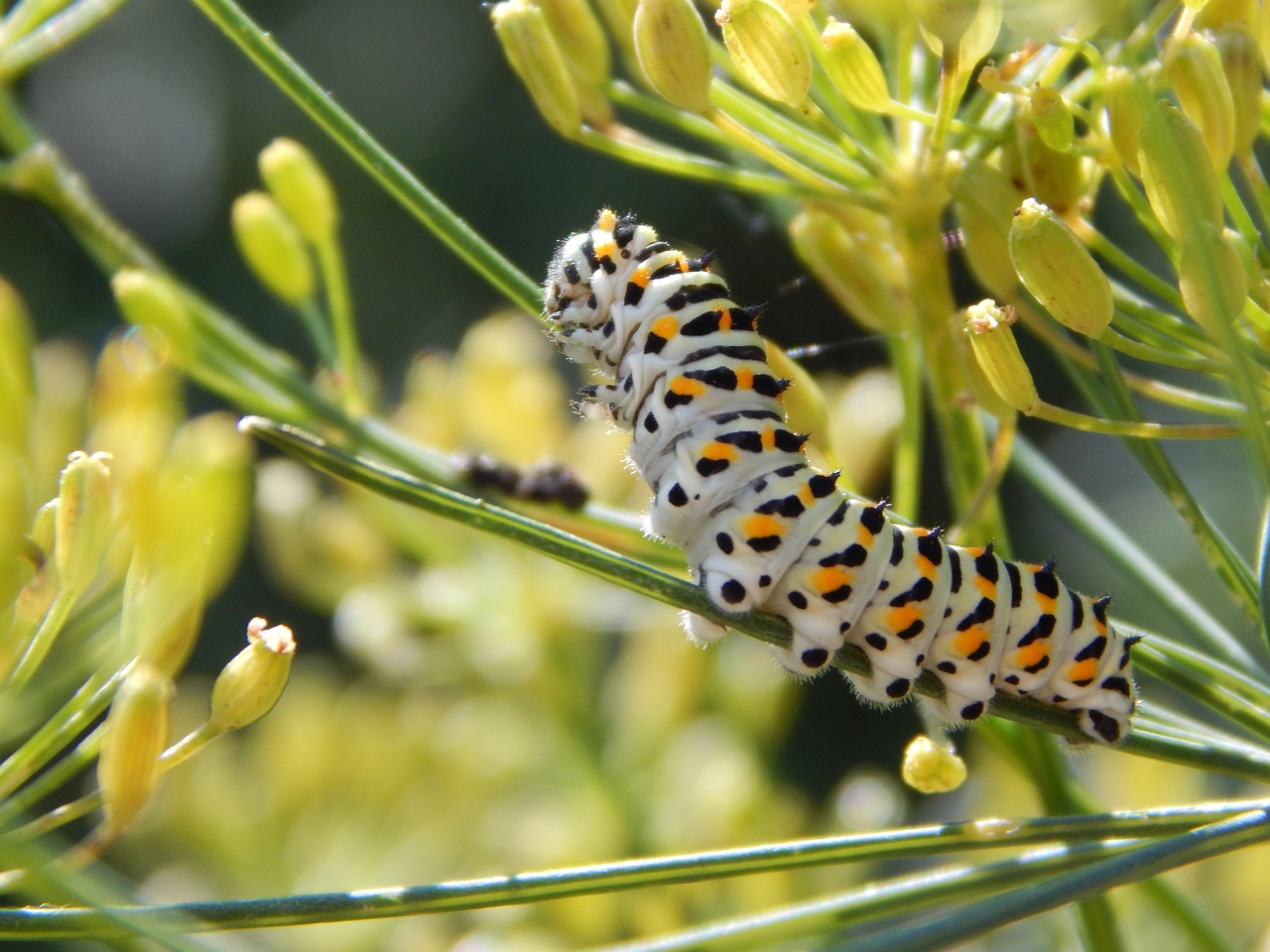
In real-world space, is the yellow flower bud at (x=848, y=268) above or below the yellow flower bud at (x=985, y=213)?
above

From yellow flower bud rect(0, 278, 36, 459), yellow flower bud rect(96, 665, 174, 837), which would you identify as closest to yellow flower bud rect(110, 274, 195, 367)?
yellow flower bud rect(0, 278, 36, 459)

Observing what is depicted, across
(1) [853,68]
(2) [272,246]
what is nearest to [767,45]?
(1) [853,68]

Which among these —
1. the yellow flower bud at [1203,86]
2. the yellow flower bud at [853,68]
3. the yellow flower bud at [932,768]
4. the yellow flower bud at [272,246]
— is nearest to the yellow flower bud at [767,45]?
the yellow flower bud at [853,68]

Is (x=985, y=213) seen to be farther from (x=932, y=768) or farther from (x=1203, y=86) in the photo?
(x=932, y=768)

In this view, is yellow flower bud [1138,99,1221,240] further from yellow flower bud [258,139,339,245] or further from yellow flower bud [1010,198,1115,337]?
yellow flower bud [258,139,339,245]

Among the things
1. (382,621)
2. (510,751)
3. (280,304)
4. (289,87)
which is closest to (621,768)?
(510,751)

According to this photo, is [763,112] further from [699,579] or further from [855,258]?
[699,579]

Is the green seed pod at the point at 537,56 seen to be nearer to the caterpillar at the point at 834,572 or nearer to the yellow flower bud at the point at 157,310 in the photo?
the caterpillar at the point at 834,572
